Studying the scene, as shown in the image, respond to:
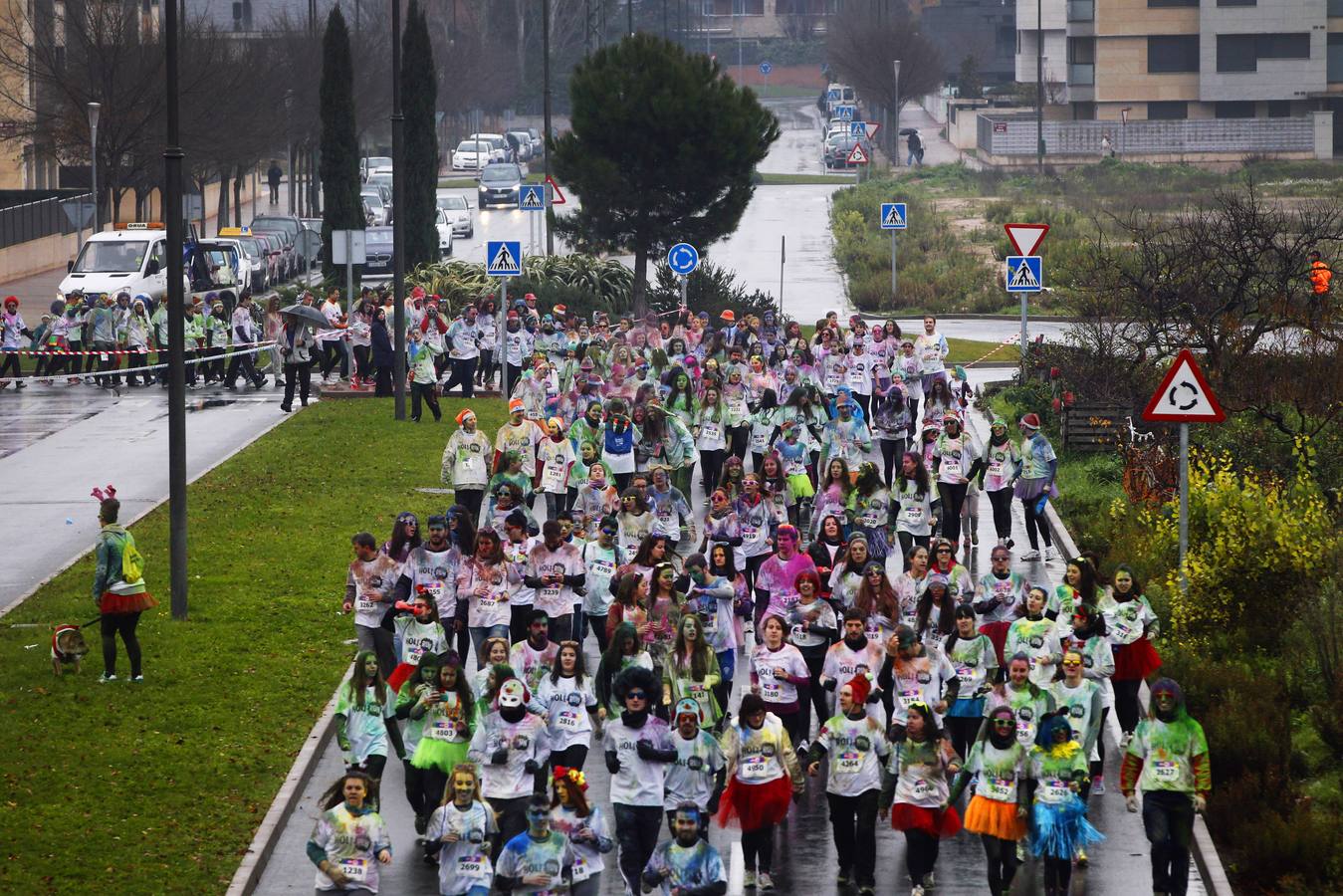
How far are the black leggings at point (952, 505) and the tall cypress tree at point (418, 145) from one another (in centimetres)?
2597

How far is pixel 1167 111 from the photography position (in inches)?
3787

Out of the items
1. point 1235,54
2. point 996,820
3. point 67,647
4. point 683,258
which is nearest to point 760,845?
point 996,820

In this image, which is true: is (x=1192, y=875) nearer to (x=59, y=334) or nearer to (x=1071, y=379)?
(x=1071, y=379)

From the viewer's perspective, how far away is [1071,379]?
32031 millimetres

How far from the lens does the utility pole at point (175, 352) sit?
20.0m

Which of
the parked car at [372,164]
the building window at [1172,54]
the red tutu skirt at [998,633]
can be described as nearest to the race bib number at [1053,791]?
the red tutu skirt at [998,633]

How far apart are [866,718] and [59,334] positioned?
2849cm

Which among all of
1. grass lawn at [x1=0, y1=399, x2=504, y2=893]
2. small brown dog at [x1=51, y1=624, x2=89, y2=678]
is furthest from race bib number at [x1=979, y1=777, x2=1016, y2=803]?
small brown dog at [x1=51, y1=624, x2=89, y2=678]

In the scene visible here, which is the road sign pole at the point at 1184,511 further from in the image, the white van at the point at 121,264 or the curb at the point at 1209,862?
the white van at the point at 121,264

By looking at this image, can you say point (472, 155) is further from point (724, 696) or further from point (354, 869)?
point (354, 869)

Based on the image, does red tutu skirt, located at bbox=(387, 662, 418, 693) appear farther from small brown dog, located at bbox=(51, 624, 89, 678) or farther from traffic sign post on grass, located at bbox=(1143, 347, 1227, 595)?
traffic sign post on grass, located at bbox=(1143, 347, 1227, 595)

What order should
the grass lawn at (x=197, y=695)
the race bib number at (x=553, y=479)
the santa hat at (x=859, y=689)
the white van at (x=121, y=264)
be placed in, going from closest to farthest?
1. the santa hat at (x=859, y=689)
2. the grass lawn at (x=197, y=695)
3. the race bib number at (x=553, y=479)
4. the white van at (x=121, y=264)

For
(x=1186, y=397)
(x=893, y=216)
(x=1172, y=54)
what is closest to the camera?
(x=1186, y=397)

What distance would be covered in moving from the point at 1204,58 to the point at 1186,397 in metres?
79.8
